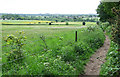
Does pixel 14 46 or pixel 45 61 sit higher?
pixel 14 46

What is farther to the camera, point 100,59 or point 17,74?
point 100,59

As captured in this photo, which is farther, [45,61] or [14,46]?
[45,61]

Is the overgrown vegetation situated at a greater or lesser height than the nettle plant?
lesser

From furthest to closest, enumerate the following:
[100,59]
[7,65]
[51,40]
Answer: [51,40] < [100,59] < [7,65]

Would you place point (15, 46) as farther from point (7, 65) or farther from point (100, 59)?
point (100, 59)

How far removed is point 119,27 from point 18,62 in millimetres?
4506

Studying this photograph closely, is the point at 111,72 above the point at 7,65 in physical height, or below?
below

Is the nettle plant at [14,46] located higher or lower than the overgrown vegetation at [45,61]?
higher

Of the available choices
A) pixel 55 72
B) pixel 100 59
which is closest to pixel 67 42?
pixel 100 59

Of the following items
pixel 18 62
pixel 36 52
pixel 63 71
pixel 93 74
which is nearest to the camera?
pixel 18 62

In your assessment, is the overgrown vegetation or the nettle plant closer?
the overgrown vegetation

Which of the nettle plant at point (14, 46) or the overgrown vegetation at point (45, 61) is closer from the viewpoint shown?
the overgrown vegetation at point (45, 61)

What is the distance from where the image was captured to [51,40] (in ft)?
27.3

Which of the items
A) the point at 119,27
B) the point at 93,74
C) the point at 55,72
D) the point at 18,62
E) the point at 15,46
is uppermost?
the point at 119,27
